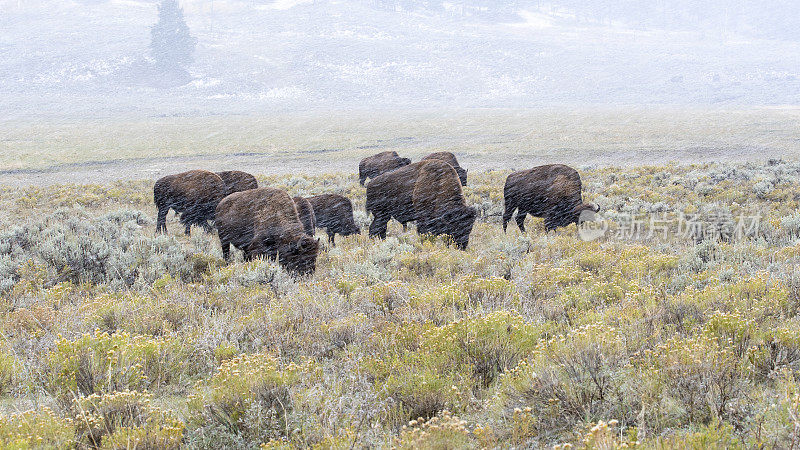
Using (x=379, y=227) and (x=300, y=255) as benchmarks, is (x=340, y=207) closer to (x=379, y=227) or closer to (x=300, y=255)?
(x=379, y=227)

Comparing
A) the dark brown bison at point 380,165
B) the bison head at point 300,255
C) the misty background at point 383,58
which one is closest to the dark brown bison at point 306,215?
the bison head at point 300,255

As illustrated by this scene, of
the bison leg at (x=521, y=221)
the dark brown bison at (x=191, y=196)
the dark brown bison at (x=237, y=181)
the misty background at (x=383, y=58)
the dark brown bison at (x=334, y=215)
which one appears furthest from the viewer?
the misty background at (x=383, y=58)

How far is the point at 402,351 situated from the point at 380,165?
57.2ft

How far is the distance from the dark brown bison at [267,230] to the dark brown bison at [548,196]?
5.65 meters

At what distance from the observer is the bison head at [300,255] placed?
7332 mm

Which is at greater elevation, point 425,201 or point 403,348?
point 425,201

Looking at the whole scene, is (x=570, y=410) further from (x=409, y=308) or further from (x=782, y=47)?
(x=782, y=47)

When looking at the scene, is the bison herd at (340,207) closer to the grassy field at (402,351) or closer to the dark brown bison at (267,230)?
the dark brown bison at (267,230)

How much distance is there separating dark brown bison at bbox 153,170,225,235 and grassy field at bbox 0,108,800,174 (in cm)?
1681

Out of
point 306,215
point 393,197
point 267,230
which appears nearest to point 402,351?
point 267,230

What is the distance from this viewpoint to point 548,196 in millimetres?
11703

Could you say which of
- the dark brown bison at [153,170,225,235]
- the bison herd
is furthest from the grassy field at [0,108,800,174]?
the bison herd

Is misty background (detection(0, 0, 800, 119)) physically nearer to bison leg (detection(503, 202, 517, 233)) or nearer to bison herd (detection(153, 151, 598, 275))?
bison herd (detection(153, 151, 598, 275))

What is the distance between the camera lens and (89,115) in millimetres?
77562
